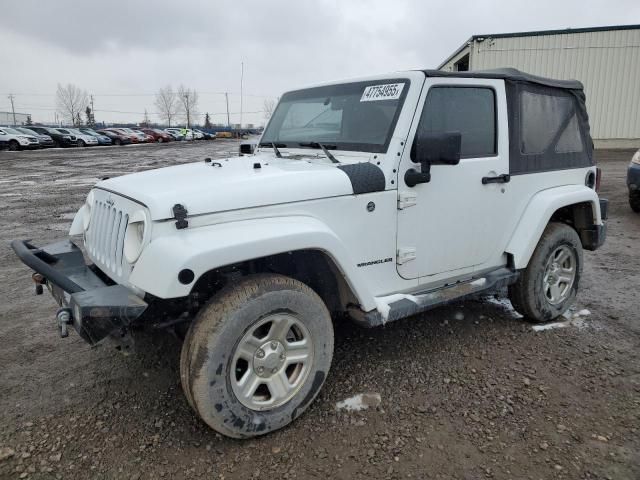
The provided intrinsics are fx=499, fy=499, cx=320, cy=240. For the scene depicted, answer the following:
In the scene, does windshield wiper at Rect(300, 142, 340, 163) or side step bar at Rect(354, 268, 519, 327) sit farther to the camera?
windshield wiper at Rect(300, 142, 340, 163)

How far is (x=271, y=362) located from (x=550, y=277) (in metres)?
2.77

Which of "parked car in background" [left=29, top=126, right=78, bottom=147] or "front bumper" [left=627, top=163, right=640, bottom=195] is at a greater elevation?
"parked car in background" [left=29, top=126, right=78, bottom=147]

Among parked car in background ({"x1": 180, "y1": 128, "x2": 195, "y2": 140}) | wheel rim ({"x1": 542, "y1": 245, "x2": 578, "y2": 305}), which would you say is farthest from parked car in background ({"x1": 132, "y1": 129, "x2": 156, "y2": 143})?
wheel rim ({"x1": 542, "y1": 245, "x2": 578, "y2": 305})

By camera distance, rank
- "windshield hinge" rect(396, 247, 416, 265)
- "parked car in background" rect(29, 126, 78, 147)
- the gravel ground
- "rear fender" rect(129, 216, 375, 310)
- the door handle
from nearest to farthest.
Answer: "rear fender" rect(129, 216, 375, 310)
the gravel ground
"windshield hinge" rect(396, 247, 416, 265)
the door handle
"parked car in background" rect(29, 126, 78, 147)

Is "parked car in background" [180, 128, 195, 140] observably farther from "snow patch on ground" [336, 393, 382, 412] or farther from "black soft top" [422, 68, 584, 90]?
"snow patch on ground" [336, 393, 382, 412]

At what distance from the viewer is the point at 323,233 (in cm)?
271

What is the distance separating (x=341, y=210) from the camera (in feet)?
9.58

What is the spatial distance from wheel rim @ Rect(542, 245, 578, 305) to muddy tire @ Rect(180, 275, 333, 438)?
7.65 ft

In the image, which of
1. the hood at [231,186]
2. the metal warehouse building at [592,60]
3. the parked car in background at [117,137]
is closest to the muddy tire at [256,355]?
the hood at [231,186]

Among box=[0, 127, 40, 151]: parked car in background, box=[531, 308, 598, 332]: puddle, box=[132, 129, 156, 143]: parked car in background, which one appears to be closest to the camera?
box=[531, 308, 598, 332]: puddle

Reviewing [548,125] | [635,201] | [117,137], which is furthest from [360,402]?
[117,137]

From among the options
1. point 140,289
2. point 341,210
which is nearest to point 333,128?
point 341,210

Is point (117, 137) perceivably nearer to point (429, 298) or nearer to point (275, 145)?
point (275, 145)

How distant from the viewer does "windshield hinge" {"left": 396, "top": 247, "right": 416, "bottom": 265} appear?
3.24m
